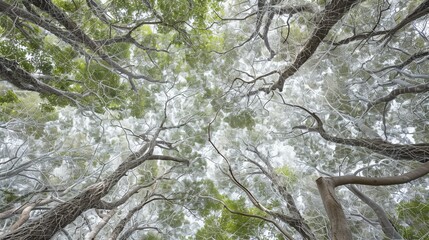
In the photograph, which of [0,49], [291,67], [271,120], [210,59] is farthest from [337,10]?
[0,49]

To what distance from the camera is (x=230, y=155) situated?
643 centimetres

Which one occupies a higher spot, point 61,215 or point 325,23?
point 325,23

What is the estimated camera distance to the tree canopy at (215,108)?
12.4 ft

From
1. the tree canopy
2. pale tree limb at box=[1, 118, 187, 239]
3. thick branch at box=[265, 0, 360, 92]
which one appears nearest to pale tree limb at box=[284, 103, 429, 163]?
the tree canopy

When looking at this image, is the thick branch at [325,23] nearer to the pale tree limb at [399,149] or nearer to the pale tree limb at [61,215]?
the pale tree limb at [399,149]

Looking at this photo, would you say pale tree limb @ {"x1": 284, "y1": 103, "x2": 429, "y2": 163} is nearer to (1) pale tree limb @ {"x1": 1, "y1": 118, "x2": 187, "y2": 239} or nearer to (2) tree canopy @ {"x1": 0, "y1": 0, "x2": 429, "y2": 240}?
(2) tree canopy @ {"x1": 0, "y1": 0, "x2": 429, "y2": 240}

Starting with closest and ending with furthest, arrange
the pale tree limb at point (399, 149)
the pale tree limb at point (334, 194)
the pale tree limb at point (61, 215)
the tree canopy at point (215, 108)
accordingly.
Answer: the pale tree limb at point (334, 194), the pale tree limb at point (61, 215), the pale tree limb at point (399, 149), the tree canopy at point (215, 108)

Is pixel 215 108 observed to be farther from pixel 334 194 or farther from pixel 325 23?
pixel 334 194

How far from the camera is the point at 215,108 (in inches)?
247

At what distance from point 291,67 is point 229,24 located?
199 cm

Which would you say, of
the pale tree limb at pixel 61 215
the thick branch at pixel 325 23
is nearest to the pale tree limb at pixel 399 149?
the thick branch at pixel 325 23

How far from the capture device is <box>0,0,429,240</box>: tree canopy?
3779mm

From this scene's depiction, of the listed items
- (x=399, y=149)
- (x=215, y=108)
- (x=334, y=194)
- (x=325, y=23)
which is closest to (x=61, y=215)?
(x=334, y=194)

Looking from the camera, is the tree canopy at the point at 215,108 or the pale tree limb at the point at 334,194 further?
the tree canopy at the point at 215,108
